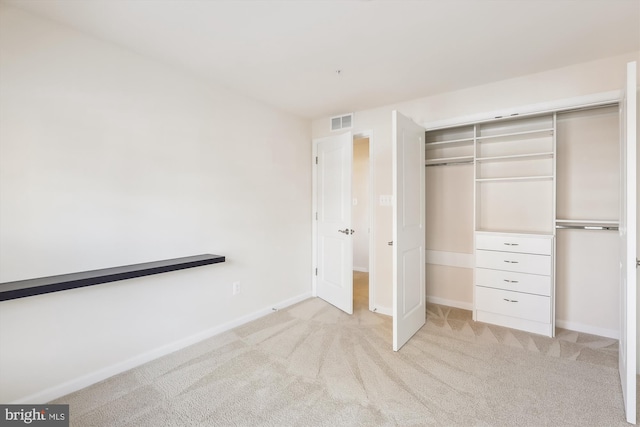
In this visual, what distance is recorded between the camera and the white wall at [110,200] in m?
1.79

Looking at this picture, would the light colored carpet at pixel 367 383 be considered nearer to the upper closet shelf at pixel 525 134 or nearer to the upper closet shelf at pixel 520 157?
Answer: the upper closet shelf at pixel 520 157

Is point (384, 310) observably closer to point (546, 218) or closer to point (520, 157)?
point (546, 218)

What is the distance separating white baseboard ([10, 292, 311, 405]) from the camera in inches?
73.6

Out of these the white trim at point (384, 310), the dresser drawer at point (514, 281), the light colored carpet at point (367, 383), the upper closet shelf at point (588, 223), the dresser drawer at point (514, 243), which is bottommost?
the light colored carpet at point (367, 383)

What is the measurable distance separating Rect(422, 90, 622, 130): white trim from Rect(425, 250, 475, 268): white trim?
5.02ft

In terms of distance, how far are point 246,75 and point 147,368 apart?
2569mm

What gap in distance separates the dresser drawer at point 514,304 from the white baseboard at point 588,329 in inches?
13.5

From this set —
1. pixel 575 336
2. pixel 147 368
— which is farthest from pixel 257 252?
pixel 575 336

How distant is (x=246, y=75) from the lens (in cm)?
266

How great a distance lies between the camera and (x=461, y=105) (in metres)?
3.03

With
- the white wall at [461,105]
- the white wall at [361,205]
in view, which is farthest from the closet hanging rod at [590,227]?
the white wall at [361,205]

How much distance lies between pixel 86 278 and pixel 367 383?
199cm

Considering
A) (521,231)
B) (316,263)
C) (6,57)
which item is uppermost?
(6,57)

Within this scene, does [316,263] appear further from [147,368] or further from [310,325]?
[147,368]
